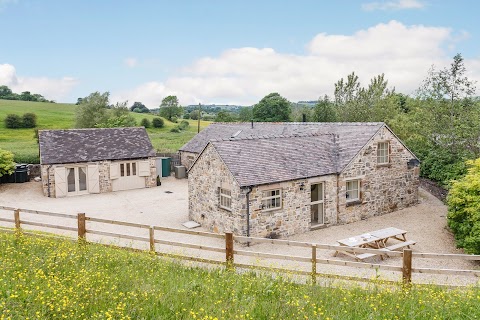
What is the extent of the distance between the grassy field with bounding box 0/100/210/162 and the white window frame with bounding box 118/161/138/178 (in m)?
10.2

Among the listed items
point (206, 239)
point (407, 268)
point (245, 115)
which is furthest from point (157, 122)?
point (407, 268)

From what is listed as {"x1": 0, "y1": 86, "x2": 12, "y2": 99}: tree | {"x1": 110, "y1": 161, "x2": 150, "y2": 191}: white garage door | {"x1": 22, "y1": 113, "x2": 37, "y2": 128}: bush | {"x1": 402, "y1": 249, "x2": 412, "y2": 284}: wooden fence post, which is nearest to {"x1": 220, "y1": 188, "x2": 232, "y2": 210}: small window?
{"x1": 402, "y1": 249, "x2": 412, "y2": 284}: wooden fence post

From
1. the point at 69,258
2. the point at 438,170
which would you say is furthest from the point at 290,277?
the point at 438,170

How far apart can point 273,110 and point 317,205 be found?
47477 mm

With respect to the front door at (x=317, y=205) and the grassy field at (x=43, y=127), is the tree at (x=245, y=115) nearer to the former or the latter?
the grassy field at (x=43, y=127)

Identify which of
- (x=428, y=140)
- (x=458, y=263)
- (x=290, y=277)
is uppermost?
(x=428, y=140)

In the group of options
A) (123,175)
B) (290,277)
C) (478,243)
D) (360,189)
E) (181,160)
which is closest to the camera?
(290,277)

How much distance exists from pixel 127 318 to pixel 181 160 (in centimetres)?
2737

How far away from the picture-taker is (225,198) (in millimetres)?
18641

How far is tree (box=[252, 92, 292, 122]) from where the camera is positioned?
66.5 metres

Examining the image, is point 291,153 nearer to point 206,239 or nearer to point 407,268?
point 206,239

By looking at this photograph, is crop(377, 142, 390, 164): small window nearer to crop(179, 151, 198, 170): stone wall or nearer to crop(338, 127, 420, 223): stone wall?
crop(338, 127, 420, 223): stone wall

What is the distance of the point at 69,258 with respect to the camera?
37.7 feet

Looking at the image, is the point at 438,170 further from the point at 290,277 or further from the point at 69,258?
the point at 69,258
